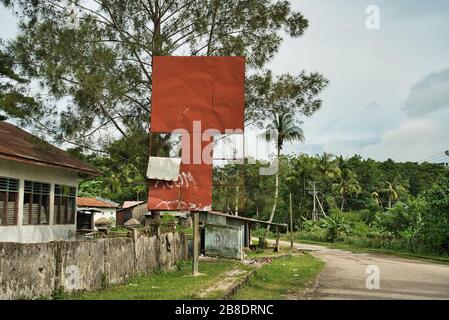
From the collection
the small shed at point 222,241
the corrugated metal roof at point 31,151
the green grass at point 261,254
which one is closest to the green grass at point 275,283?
the small shed at point 222,241

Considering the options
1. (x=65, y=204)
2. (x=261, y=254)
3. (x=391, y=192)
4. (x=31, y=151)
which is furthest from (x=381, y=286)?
(x=391, y=192)

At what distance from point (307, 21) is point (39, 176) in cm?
1231

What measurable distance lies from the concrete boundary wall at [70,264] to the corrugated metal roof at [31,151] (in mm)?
A: 5951

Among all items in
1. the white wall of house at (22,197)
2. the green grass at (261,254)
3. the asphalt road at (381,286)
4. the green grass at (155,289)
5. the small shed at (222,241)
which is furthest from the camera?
the green grass at (261,254)

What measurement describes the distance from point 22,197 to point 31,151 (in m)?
1.78

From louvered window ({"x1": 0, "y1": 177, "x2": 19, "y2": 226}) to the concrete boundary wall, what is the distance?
697 cm

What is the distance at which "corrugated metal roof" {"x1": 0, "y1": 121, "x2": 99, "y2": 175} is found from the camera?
58.6 feet

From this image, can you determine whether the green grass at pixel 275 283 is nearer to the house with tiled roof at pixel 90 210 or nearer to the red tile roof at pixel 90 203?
the house with tiled roof at pixel 90 210

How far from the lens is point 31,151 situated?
2023 cm

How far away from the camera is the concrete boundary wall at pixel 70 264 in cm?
873

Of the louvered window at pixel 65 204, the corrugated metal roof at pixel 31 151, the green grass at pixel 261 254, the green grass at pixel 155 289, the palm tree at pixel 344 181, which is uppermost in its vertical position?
the palm tree at pixel 344 181

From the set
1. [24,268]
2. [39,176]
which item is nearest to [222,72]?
[24,268]

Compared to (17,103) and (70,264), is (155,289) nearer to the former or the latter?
(70,264)

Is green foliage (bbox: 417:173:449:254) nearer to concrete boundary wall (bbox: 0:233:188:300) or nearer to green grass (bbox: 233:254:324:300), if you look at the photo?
green grass (bbox: 233:254:324:300)
